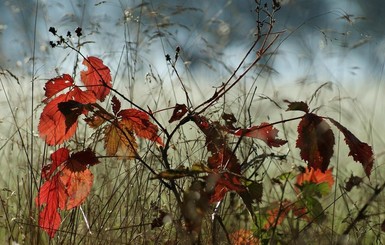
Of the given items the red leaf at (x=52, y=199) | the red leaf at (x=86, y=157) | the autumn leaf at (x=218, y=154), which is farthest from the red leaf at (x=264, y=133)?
the red leaf at (x=52, y=199)

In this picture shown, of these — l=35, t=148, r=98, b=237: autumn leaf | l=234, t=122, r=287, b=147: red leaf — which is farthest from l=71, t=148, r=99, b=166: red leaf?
l=234, t=122, r=287, b=147: red leaf

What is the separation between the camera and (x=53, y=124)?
1737 mm

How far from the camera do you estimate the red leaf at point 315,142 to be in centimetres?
153

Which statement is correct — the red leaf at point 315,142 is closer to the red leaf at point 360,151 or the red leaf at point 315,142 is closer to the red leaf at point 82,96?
the red leaf at point 360,151

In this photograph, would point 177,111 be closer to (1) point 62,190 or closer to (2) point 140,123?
(2) point 140,123

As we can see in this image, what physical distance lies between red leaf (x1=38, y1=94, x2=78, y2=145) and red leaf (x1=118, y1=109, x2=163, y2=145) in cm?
12

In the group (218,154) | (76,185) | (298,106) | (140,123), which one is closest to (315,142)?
(298,106)

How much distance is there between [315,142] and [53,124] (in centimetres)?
57

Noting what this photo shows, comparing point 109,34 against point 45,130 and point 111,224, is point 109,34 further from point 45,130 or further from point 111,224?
point 45,130

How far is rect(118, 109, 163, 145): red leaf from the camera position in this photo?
A: 1717 mm

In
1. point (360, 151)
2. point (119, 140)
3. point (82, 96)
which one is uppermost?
point (82, 96)

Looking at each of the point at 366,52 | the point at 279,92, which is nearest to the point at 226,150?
the point at 279,92

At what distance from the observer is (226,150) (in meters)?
1.68

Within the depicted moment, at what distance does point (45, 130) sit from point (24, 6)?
219 cm
